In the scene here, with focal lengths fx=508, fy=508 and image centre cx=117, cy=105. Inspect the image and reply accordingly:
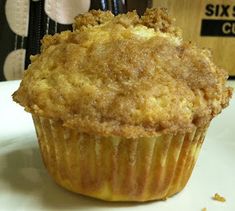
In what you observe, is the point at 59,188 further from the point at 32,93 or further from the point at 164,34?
the point at 164,34

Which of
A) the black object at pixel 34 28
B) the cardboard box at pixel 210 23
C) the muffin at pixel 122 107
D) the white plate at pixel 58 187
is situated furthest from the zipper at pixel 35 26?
the muffin at pixel 122 107

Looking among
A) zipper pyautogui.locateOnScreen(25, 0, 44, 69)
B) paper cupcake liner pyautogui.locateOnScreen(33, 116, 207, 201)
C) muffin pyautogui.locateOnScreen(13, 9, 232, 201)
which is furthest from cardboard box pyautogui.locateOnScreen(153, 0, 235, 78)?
paper cupcake liner pyautogui.locateOnScreen(33, 116, 207, 201)

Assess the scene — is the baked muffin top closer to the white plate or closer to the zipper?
the white plate

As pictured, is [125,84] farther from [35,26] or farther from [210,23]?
[35,26]

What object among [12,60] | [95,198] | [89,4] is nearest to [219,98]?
[95,198]

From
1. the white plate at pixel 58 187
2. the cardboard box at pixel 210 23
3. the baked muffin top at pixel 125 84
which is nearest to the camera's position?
the baked muffin top at pixel 125 84

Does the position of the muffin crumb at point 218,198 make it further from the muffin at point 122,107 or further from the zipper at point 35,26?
the zipper at point 35,26
